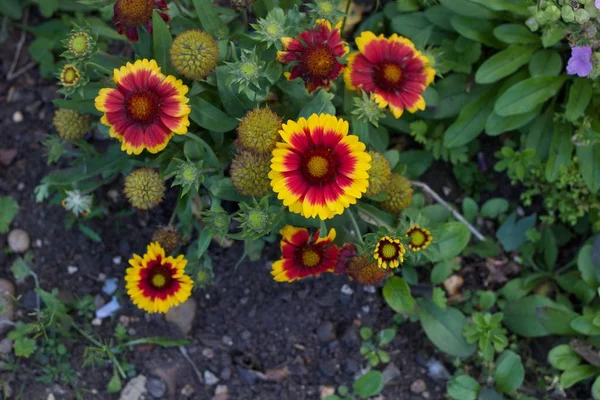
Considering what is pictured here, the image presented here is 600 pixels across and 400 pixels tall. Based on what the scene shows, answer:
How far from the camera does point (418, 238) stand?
2412mm

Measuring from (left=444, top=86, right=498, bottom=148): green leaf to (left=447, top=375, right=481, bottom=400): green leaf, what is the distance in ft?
3.08

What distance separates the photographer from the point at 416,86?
8.45 feet

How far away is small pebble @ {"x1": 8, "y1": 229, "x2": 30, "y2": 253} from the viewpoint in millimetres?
3008

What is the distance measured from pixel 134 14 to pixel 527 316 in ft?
6.17

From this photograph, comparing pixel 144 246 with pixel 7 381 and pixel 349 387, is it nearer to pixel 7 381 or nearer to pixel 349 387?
pixel 7 381

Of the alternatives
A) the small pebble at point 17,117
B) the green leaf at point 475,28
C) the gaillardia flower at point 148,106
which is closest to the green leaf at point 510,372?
the green leaf at point 475,28

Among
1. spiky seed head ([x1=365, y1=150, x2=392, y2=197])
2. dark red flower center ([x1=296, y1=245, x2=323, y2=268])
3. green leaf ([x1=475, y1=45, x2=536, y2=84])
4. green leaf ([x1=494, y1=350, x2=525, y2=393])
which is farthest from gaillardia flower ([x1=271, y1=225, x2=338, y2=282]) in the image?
green leaf ([x1=475, y1=45, x2=536, y2=84])

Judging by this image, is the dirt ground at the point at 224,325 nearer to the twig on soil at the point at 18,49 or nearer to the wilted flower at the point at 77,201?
the wilted flower at the point at 77,201

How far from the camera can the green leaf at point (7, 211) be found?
2.99 metres

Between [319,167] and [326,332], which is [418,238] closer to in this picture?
[319,167]

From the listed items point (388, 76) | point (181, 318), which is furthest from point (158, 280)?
point (388, 76)

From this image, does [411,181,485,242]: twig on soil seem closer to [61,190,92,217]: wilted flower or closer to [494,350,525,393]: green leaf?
[494,350,525,393]: green leaf

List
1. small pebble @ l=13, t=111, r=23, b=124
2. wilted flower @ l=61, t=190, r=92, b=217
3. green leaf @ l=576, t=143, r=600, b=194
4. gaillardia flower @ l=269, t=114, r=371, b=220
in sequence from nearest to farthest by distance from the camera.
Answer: gaillardia flower @ l=269, t=114, r=371, b=220 < wilted flower @ l=61, t=190, r=92, b=217 < green leaf @ l=576, t=143, r=600, b=194 < small pebble @ l=13, t=111, r=23, b=124

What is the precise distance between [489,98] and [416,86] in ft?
1.84
